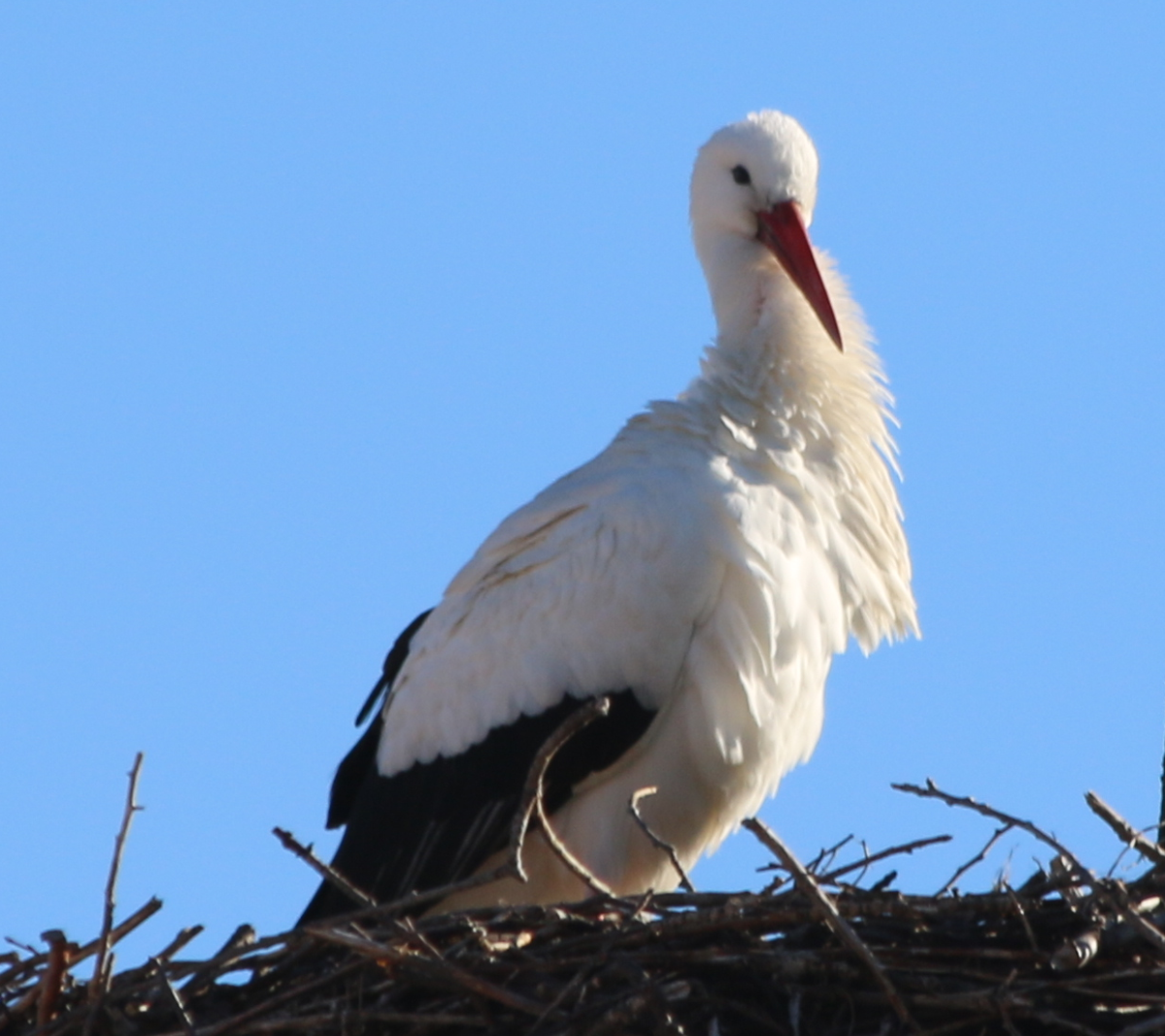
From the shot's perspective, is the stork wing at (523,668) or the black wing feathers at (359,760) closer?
the stork wing at (523,668)

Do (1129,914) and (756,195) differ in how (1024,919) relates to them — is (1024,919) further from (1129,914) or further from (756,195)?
(756,195)

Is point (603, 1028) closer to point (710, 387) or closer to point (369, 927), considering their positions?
point (369, 927)

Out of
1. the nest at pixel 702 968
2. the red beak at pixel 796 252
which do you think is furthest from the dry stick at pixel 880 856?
the red beak at pixel 796 252

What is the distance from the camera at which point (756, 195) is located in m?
6.04

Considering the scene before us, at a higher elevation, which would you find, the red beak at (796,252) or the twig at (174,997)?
the red beak at (796,252)

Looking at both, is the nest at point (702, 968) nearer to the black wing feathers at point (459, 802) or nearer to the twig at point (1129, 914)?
the twig at point (1129, 914)

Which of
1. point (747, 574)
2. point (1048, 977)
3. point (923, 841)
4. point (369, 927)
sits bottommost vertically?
point (1048, 977)

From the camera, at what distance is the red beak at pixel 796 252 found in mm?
5740

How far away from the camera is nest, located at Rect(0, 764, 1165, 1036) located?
3.96 metres

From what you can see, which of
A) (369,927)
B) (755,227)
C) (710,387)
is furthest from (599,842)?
(755,227)

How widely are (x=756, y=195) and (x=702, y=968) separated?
2501 mm

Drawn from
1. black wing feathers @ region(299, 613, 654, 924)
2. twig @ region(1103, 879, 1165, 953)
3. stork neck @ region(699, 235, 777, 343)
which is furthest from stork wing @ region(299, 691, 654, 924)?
twig @ region(1103, 879, 1165, 953)

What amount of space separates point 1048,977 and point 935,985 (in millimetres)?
190

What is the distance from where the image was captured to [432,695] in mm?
5402
